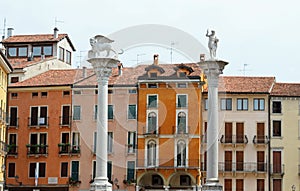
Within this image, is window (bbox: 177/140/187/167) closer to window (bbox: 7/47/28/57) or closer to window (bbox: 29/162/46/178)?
window (bbox: 29/162/46/178)

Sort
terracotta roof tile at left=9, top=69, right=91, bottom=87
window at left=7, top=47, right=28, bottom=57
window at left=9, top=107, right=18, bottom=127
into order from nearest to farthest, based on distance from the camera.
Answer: window at left=9, top=107, right=18, bottom=127 → terracotta roof tile at left=9, top=69, right=91, bottom=87 → window at left=7, top=47, right=28, bottom=57

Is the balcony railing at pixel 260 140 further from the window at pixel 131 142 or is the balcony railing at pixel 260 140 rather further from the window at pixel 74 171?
the window at pixel 74 171

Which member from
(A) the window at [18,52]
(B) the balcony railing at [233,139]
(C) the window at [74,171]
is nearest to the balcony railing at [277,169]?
(B) the balcony railing at [233,139]

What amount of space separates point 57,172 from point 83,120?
4551mm

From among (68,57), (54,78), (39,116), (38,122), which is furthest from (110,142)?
(68,57)

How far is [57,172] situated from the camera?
5744cm

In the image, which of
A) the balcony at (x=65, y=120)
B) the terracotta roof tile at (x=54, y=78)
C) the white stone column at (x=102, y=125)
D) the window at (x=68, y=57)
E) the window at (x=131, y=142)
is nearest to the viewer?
the white stone column at (x=102, y=125)

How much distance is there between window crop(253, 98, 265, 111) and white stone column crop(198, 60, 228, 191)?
2288 cm

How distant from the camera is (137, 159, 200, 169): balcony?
56.7 meters

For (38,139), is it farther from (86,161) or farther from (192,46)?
(192,46)

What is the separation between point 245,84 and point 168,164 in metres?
9.10

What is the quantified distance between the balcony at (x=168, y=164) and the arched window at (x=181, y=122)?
2361 mm

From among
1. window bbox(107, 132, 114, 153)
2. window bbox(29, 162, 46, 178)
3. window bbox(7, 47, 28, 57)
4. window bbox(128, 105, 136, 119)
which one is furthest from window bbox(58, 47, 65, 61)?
window bbox(29, 162, 46, 178)

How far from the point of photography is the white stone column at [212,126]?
34438 mm
